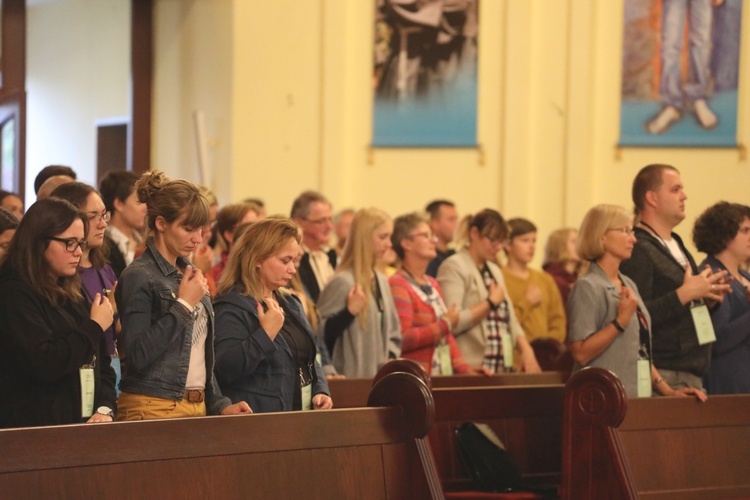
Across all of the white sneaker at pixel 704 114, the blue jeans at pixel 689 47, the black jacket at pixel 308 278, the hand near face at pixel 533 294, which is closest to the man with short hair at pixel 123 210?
the black jacket at pixel 308 278

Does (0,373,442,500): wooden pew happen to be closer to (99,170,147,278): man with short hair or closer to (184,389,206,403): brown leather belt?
(184,389,206,403): brown leather belt

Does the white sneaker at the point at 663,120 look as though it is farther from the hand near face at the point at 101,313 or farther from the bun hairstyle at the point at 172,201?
the hand near face at the point at 101,313

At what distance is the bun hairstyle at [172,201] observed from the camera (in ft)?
12.7

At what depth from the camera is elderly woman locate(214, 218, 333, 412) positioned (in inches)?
160

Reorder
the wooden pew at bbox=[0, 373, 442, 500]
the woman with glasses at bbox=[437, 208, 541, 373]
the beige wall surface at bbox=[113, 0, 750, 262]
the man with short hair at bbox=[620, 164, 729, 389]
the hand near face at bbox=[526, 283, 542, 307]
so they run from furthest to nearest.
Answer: the beige wall surface at bbox=[113, 0, 750, 262] < the hand near face at bbox=[526, 283, 542, 307] < the woman with glasses at bbox=[437, 208, 541, 373] < the man with short hair at bbox=[620, 164, 729, 389] < the wooden pew at bbox=[0, 373, 442, 500]

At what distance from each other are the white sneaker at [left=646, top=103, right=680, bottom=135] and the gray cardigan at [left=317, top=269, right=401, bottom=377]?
5.62 m

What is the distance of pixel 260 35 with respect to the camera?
1019cm

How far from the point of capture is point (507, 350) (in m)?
6.57

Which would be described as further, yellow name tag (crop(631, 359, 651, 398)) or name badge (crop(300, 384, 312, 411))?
yellow name tag (crop(631, 359, 651, 398))

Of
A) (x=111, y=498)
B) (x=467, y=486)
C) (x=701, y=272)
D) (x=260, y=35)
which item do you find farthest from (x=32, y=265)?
(x=260, y=35)

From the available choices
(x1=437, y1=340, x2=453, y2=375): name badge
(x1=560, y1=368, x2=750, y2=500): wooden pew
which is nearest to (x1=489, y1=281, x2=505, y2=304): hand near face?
(x1=437, y1=340, x2=453, y2=375): name badge

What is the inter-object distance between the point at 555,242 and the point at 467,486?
4.12 m

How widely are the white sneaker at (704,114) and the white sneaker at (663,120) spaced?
0.18 meters

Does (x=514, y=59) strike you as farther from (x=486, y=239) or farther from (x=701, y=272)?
(x=701, y=272)
